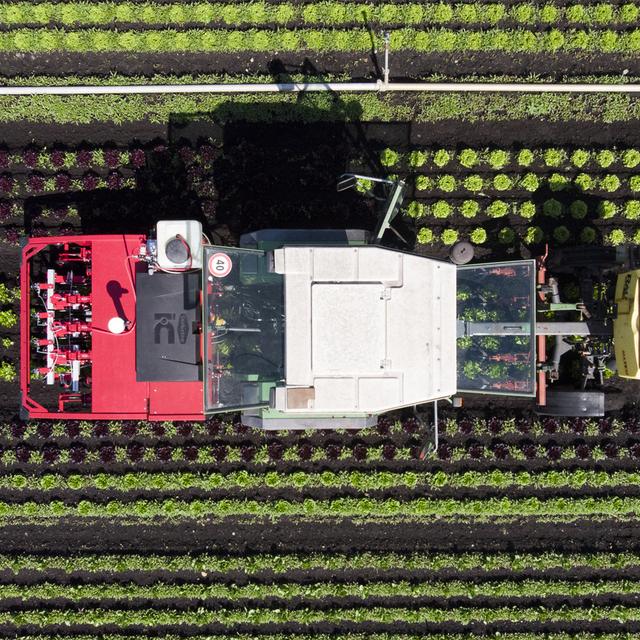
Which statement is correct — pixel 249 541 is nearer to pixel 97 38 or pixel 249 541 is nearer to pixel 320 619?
pixel 320 619

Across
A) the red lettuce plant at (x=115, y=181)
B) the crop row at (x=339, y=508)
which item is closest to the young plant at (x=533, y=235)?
the crop row at (x=339, y=508)

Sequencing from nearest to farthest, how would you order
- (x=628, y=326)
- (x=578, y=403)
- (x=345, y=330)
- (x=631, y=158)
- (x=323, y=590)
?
(x=345, y=330) → (x=628, y=326) → (x=578, y=403) → (x=323, y=590) → (x=631, y=158)

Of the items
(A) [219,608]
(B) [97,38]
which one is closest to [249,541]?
(A) [219,608]

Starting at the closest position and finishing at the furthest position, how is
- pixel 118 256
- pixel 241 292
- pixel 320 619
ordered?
pixel 241 292 → pixel 118 256 → pixel 320 619

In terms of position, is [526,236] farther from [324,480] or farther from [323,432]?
[324,480]

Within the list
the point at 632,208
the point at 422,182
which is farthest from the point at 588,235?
the point at 422,182

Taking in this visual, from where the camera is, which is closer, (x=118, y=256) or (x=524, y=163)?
(x=118, y=256)
